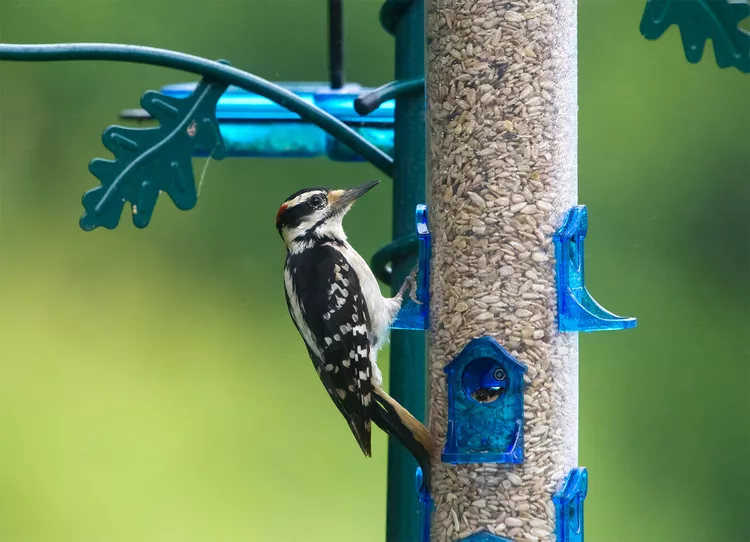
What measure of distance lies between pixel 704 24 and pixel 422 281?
46.0 inches

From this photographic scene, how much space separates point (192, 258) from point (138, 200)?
17.0 feet

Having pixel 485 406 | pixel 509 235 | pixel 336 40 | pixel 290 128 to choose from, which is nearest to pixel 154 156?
pixel 290 128

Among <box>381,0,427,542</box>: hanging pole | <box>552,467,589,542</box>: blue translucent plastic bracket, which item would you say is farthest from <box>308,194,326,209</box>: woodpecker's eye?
<box>552,467,589,542</box>: blue translucent plastic bracket

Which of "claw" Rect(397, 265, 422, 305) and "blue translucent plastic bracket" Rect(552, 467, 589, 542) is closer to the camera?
"blue translucent plastic bracket" Rect(552, 467, 589, 542)

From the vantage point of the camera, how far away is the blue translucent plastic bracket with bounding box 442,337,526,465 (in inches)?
127

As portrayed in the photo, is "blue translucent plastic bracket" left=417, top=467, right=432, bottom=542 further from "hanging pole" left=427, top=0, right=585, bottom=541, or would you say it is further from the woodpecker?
the woodpecker

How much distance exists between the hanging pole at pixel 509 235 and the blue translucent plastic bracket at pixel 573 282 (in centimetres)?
2

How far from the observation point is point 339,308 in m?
4.08

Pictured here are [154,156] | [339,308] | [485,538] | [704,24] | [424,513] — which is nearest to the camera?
[485,538]

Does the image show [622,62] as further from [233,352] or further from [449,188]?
[449,188]

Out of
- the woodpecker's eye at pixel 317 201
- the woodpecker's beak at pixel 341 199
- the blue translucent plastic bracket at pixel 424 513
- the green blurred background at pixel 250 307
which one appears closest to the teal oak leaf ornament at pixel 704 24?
the woodpecker's beak at pixel 341 199

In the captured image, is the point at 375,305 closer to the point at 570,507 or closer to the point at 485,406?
the point at 485,406

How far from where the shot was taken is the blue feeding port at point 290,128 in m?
3.92

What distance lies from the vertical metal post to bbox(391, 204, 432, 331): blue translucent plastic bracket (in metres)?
0.21
